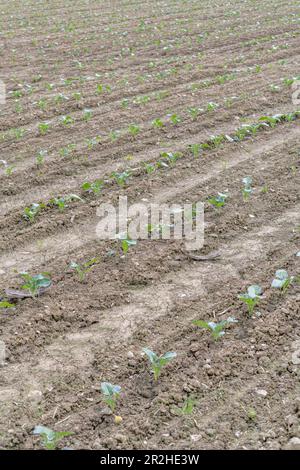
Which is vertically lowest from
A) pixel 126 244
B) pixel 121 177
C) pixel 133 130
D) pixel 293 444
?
pixel 293 444

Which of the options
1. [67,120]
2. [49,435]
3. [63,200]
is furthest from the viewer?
[67,120]

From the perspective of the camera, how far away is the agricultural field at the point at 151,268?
10.6 feet

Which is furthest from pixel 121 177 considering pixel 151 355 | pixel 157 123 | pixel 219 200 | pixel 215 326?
pixel 151 355

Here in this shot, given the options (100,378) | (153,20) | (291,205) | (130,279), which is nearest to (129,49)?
(153,20)

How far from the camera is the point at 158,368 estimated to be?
341cm

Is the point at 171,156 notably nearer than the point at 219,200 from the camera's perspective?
No

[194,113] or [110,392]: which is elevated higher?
[194,113]

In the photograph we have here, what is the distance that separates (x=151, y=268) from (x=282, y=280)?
1.05 metres

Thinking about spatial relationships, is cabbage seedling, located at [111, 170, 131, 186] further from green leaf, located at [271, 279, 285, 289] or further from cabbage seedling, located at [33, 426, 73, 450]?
cabbage seedling, located at [33, 426, 73, 450]

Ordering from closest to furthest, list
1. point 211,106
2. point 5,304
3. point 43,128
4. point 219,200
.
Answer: point 5,304
point 219,200
point 43,128
point 211,106

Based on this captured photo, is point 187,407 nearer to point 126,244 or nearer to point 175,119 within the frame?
point 126,244

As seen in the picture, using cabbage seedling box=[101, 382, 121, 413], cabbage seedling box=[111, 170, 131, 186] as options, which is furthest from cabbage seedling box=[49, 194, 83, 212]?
cabbage seedling box=[101, 382, 121, 413]

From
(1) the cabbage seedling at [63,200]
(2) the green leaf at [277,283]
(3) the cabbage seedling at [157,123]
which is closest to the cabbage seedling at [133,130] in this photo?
(3) the cabbage seedling at [157,123]

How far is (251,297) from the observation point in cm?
391
